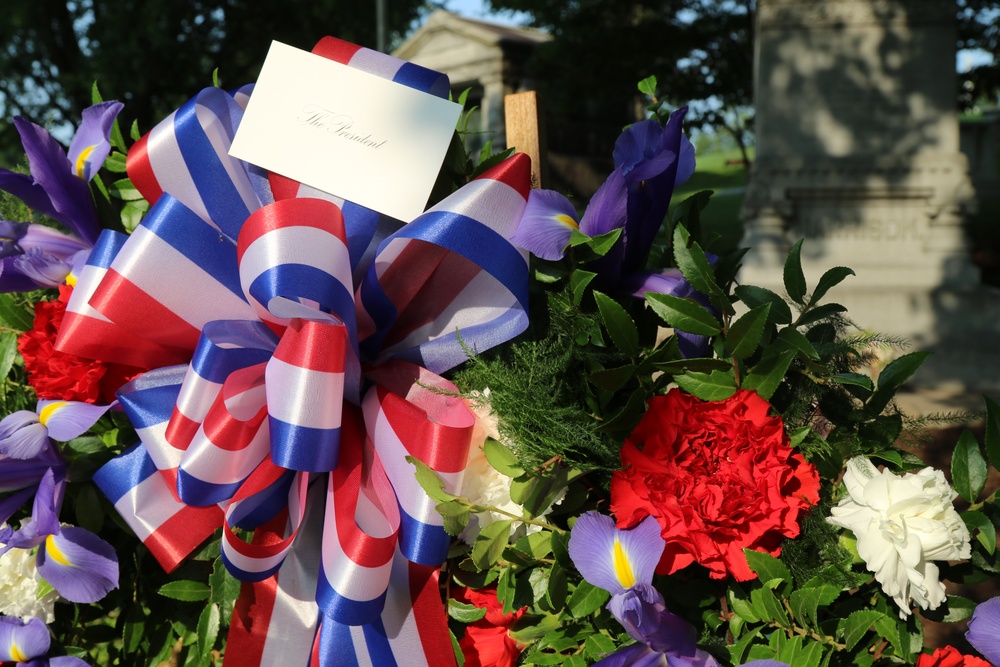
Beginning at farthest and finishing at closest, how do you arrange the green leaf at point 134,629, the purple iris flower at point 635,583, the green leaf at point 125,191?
the green leaf at point 125,191 < the green leaf at point 134,629 < the purple iris flower at point 635,583

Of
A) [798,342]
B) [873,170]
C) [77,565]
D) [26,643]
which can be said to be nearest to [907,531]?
[798,342]

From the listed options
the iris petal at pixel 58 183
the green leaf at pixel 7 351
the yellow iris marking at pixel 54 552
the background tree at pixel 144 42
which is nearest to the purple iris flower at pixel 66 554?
the yellow iris marking at pixel 54 552

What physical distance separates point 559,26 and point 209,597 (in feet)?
31.0

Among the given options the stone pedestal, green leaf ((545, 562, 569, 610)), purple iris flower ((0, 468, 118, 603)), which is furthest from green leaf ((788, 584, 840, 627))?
the stone pedestal

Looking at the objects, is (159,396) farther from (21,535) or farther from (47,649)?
(47,649)

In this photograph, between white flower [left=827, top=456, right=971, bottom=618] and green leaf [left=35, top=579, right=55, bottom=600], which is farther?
green leaf [left=35, top=579, right=55, bottom=600]

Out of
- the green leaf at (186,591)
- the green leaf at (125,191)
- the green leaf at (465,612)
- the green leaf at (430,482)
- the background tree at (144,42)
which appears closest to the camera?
the green leaf at (430,482)

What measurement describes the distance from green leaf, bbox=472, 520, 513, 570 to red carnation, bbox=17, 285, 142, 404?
56 centimetres

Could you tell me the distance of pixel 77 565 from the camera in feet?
3.67

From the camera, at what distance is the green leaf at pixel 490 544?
94 centimetres

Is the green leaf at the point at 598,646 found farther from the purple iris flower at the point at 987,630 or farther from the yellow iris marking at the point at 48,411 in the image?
the yellow iris marking at the point at 48,411

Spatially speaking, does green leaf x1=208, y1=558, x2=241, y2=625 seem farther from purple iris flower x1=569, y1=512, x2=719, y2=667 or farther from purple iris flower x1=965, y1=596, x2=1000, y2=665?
purple iris flower x1=965, y1=596, x2=1000, y2=665

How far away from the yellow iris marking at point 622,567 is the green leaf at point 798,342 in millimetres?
285

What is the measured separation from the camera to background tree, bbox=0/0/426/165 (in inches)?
441
